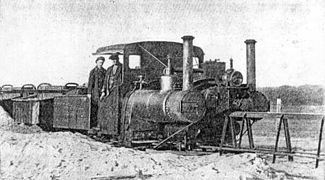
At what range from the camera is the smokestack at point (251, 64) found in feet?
34.2

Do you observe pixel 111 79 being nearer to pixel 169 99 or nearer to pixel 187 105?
pixel 169 99

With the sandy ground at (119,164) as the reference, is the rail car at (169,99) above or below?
above

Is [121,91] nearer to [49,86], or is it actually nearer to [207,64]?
[207,64]

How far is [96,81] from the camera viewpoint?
41.1 ft

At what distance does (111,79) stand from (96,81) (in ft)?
2.30

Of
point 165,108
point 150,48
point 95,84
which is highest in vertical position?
point 150,48

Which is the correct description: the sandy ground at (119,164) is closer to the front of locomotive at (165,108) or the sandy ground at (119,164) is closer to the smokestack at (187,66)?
the front of locomotive at (165,108)

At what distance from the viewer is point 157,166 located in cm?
832

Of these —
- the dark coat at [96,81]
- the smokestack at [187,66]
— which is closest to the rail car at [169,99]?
the smokestack at [187,66]

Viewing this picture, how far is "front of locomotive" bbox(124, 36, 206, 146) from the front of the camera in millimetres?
9570

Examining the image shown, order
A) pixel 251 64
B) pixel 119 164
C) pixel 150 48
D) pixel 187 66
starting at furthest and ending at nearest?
pixel 150 48, pixel 251 64, pixel 187 66, pixel 119 164

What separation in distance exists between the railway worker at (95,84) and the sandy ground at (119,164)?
172 cm

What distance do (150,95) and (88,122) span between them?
95.3 inches

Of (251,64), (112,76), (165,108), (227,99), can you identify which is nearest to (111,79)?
(112,76)
